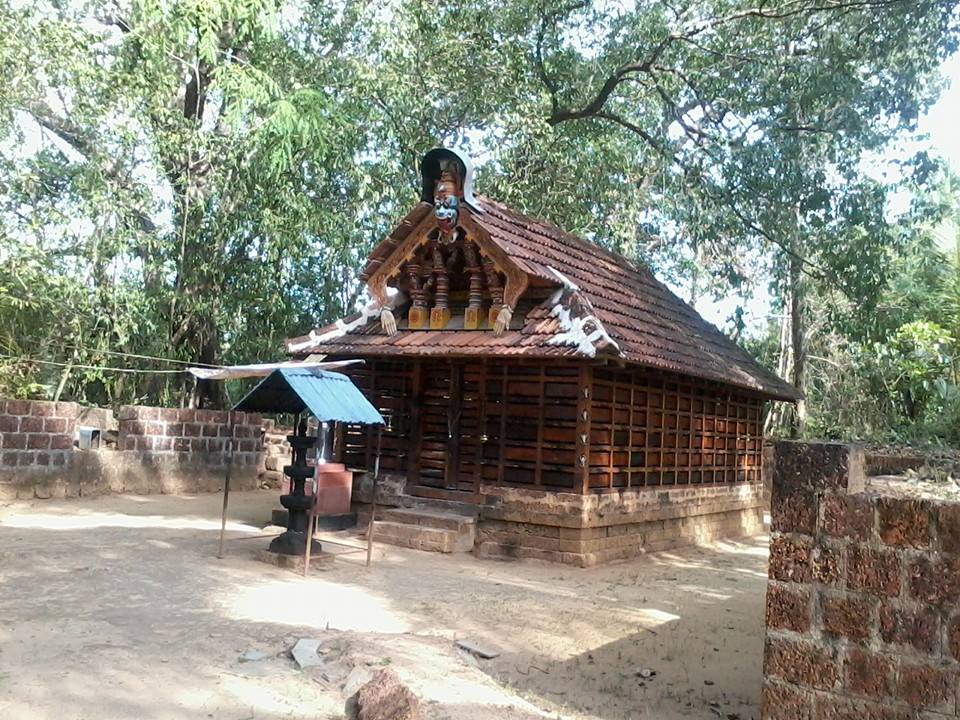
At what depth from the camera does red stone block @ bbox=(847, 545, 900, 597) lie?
4004mm

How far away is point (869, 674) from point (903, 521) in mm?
786

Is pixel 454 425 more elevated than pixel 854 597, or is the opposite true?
pixel 454 425

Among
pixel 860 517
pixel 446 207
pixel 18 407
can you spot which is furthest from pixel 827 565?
pixel 18 407

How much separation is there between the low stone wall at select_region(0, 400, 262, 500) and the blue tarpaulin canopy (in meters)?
4.96

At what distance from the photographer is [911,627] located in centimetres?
394

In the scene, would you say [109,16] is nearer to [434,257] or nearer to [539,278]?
[434,257]

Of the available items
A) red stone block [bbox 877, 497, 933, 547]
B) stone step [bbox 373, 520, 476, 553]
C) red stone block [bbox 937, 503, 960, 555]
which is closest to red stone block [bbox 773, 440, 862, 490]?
red stone block [bbox 877, 497, 933, 547]

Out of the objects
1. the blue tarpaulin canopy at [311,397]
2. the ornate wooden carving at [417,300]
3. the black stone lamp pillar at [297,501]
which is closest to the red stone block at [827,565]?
the blue tarpaulin canopy at [311,397]

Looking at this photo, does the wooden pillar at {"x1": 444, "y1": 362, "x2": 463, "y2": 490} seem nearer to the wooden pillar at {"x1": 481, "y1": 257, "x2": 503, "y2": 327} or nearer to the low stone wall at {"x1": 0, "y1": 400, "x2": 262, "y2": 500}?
the wooden pillar at {"x1": 481, "y1": 257, "x2": 503, "y2": 327}

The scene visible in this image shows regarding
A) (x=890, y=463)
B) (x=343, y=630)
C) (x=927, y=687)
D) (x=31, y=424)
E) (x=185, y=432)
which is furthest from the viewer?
(x=185, y=432)

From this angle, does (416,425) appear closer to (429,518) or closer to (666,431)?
(429,518)

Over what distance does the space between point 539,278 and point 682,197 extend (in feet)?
26.6

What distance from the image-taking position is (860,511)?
4.10 m

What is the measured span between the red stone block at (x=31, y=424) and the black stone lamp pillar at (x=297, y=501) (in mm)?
5397
